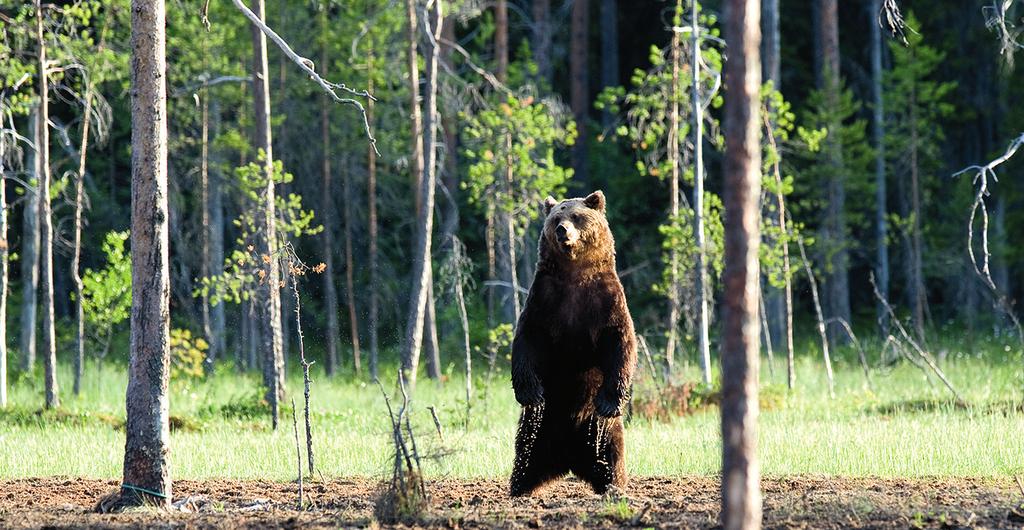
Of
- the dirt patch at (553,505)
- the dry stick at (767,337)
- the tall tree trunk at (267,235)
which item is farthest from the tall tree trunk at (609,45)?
the dirt patch at (553,505)

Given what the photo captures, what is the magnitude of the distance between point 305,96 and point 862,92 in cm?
1641

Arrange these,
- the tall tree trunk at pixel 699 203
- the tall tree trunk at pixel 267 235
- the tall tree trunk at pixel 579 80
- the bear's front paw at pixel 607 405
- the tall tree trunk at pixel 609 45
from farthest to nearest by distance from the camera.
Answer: the tall tree trunk at pixel 609 45 → the tall tree trunk at pixel 579 80 → the tall tree trunk at pixel 699 203 → the tall tree trunk at pixel 267 235 → the bear's front paw at pixel 607 405

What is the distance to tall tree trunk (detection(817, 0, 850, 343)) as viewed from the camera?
27625 mm

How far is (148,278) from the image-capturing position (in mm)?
8508

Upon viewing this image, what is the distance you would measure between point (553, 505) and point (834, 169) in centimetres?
2034

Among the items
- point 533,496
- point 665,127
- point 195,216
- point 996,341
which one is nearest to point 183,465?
point 533,496

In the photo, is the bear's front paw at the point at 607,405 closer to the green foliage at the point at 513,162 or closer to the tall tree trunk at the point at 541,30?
the green foliage at the point at 513,162

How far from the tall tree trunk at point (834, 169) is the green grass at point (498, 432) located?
26.6 feet

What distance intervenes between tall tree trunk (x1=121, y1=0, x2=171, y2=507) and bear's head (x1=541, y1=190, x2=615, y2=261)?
2.67m

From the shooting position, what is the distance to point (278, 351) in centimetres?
1630

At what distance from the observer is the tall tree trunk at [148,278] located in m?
8.53

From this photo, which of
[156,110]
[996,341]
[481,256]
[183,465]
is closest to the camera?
[156,110]

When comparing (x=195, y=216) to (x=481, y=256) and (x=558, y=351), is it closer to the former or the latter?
(x=481, y=256)

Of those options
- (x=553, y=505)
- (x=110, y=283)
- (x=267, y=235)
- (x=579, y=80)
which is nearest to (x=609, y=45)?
(x=579, y=80)
